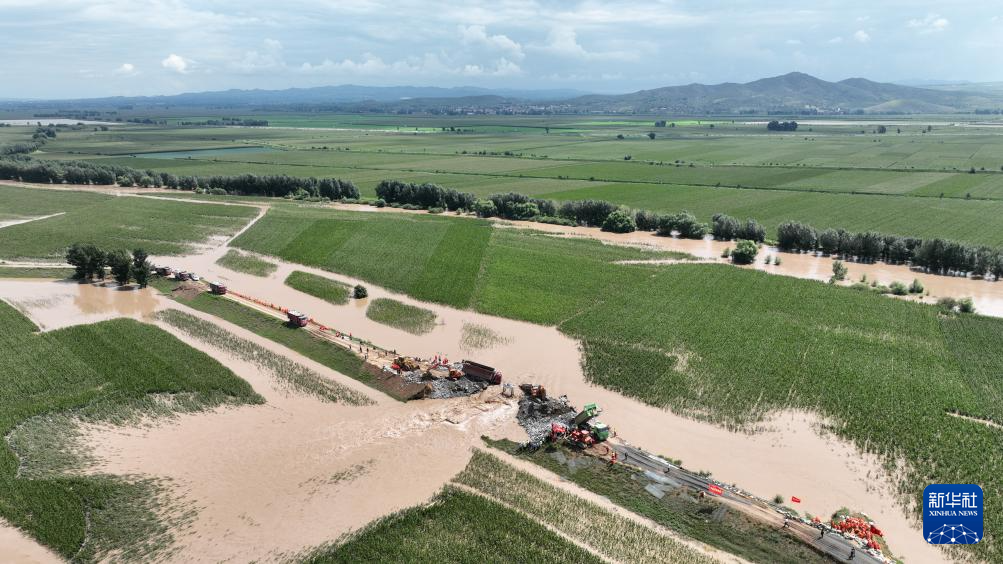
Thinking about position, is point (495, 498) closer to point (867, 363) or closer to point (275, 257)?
point (867, 363)

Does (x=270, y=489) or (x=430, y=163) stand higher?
(x=430, y=163)

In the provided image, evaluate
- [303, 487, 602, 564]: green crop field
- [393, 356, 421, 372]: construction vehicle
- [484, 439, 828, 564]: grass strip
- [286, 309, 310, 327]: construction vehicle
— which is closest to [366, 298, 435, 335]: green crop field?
[286, 309, 310, 327]: construction vehicle

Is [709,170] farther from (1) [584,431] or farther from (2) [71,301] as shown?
(2) [71,301]

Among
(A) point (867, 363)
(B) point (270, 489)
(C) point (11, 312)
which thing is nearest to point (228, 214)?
(C) point (11, 312)

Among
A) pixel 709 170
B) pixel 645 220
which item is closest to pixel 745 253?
pixel 645 220

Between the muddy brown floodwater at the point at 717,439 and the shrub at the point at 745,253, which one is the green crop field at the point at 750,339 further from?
the shrub at the point at 745,253

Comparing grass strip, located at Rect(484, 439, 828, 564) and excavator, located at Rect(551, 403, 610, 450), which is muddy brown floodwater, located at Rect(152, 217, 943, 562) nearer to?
excavator, located at Rect(551, 403, 610, 450)
